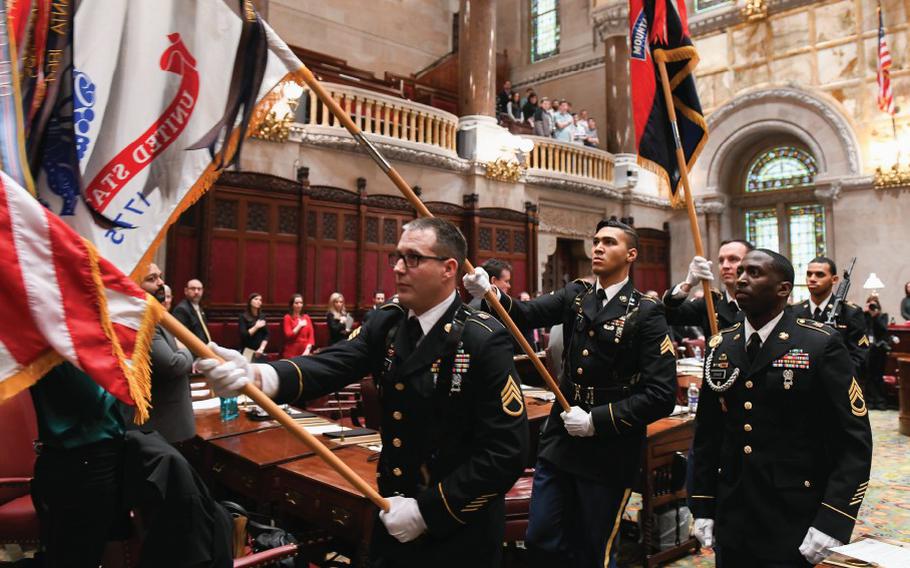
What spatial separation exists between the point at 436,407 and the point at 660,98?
2422mm

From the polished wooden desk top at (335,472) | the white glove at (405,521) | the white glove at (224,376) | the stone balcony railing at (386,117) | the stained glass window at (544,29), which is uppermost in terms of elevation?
the stained glass window at (544,29)

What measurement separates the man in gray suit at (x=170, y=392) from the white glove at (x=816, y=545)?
9.07 feet

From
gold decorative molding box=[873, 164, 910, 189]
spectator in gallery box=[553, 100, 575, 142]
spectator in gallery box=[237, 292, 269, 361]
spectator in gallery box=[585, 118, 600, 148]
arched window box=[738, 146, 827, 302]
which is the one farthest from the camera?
arched window box=[738, 146, 827, 302]

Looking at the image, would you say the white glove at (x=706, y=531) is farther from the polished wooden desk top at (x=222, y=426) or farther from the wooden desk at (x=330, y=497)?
the polished wooden desk top at (x=222, y=426)

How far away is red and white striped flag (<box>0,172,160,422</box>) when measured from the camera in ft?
4.67

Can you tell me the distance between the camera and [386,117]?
10.2 meters

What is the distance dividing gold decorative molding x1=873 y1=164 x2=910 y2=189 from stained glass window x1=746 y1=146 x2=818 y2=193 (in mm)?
1606

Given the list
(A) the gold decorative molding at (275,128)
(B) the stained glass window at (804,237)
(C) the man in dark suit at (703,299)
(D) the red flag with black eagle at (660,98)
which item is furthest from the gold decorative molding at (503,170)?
(C) the man in dark suit at (703,299)

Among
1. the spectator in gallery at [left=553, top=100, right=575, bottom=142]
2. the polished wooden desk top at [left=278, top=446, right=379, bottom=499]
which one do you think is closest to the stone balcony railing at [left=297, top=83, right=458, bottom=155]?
the spectator in gallery at [left=553, top=100, right=575, bottom=142]

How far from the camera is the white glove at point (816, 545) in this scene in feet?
6.26

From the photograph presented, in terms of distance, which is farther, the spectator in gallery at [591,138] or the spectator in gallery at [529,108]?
the spectator in gallery at [591,138]

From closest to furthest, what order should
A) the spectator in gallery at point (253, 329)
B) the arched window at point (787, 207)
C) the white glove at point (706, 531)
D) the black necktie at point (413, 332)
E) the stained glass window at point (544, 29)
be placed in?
the black necktie at point (413, 332) → the white glove at point (706, 531) → the spectator in gallery at point (253, 329) → the arched window at point (787, 207) → the stained glass window at point (544, 29)

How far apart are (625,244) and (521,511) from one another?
1366 millimetres

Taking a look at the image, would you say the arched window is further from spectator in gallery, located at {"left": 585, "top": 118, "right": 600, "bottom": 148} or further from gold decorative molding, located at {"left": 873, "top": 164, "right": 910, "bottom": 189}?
spectator in gallery, located at {"left": 585, "top": 118, "right": 600, "bottom": 148}
